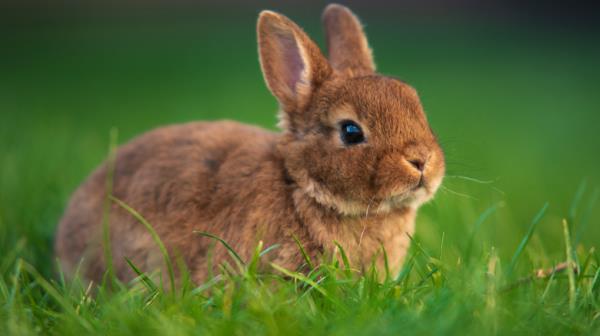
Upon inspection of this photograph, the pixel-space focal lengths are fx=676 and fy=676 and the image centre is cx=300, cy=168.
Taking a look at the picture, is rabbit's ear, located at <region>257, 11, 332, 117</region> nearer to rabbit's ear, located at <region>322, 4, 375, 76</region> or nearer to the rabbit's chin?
rabbit's ear, located at <region>322, 4, 375, 76</region>

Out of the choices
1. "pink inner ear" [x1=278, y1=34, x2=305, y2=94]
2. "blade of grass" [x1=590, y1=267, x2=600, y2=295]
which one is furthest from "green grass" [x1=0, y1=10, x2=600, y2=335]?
"pink inner ear" [x1=278, y1=34, x2=305, y2=94]

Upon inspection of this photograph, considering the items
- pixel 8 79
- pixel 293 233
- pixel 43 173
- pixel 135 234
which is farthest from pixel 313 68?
pixel 8 79

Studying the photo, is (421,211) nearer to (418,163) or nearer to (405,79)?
(418,163)

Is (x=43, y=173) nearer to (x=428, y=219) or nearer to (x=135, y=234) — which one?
(x=135, y=234)

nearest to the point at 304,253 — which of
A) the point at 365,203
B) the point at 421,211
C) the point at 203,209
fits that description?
the point at 365,203

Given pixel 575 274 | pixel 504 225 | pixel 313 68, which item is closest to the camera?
pixel 575 274

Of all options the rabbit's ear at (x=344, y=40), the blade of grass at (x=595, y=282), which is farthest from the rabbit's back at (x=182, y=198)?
the blade of grass at (x=595, y=282)
